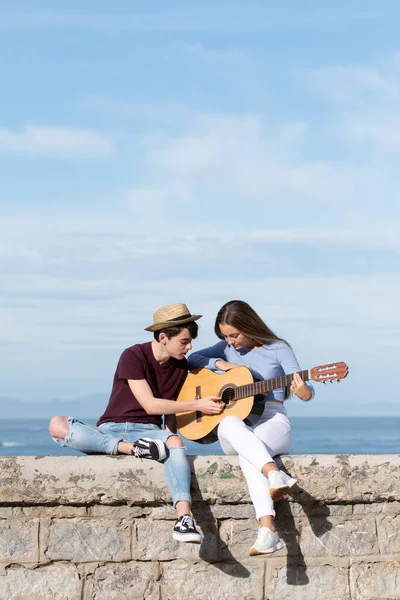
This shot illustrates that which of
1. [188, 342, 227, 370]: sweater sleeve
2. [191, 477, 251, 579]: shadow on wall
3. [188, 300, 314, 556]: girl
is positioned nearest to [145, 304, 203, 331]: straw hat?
[188, 300, 314, 556]: girl

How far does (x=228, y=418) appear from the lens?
14.7ft

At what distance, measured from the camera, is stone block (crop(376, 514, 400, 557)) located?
447cm

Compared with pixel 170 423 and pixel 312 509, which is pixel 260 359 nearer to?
pixel 170 423

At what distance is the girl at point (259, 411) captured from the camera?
4.12 meters

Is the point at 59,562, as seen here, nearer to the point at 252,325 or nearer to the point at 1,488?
the point at 1,488

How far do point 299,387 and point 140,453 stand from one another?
2.98 ft

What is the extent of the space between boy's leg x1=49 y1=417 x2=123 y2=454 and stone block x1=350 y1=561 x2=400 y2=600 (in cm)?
139

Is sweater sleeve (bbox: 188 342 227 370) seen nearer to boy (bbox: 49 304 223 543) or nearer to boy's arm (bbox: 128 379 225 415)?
boy (bbox: 49 304 223 543)

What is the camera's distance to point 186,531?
4.04 metres

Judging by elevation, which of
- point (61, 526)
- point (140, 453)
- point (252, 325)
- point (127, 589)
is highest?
point (252, 325)

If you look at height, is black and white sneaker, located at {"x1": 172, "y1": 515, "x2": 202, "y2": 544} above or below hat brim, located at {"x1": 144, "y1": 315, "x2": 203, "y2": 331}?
below

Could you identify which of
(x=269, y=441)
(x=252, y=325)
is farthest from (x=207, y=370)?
(x=269, y=441)

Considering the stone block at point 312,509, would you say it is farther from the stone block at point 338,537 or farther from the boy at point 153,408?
the boy at point 153,408

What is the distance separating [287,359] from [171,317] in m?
0.69
